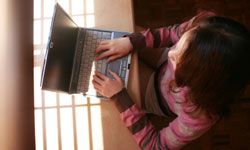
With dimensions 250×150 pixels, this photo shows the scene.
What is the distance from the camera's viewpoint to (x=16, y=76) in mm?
761

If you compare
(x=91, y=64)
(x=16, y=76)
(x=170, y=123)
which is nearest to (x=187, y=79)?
(x=170, y=123)

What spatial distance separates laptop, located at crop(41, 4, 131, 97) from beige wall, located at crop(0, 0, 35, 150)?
0.28ft

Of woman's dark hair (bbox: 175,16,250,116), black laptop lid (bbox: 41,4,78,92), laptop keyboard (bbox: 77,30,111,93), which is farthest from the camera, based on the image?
laptop keyboard (bbox: 77,30,111,93)

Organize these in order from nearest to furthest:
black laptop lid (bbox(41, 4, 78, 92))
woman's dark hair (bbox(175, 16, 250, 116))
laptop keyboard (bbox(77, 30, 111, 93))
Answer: woman's dark hair (bbox(175, 16, 250, 116)), black laptop lid (bbox(41, 4, 78, 92)), laptop keyboard (bbox(77, 30, 111, 93))

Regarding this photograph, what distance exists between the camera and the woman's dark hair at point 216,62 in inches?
25.1

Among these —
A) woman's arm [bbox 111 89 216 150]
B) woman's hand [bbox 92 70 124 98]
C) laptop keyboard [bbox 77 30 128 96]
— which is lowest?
woman's arm [bbox 111 89 216 150]

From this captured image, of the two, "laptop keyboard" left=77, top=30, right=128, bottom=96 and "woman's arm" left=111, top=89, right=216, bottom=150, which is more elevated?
"laptop keyboard" left=77, top=30, right=128, bottom=96

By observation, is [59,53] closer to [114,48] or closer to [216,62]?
[114,48]

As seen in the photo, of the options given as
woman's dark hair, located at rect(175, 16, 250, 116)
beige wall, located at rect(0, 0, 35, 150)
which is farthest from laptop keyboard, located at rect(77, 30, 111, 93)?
woman's dark hair, located at rect(175, 16, 250, 116)

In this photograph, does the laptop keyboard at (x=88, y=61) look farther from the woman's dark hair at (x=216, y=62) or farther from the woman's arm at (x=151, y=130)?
the woman's dark hair at (x=216, y=62)

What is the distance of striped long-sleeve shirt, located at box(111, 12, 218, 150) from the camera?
2.50ft

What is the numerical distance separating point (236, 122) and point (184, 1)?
0.64 m

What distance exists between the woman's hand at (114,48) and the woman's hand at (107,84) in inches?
2.1

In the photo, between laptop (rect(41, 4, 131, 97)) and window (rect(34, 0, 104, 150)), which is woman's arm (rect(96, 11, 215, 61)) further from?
window (rect(34, 0, 104, 150))
